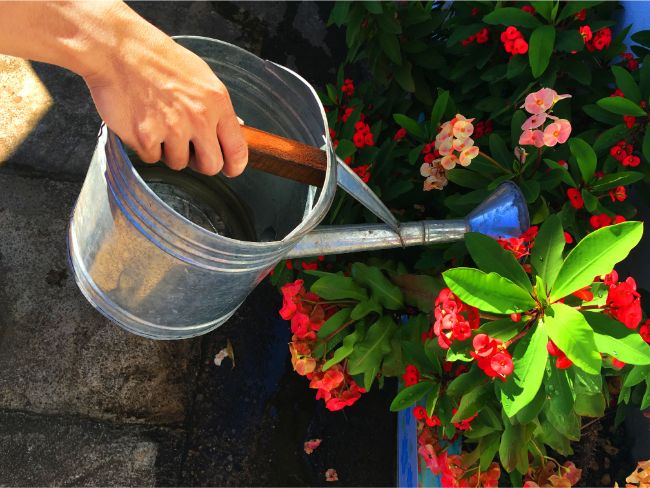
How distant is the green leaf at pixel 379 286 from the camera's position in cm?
160

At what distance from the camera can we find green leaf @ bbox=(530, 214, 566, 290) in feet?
3.98

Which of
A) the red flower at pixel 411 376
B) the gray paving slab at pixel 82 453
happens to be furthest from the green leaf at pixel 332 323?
the gray paving slab at pixel 82 453

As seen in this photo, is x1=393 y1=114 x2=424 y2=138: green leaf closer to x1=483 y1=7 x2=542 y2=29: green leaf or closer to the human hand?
x1=483 y1=7 x2=542 y2=29: green leaf

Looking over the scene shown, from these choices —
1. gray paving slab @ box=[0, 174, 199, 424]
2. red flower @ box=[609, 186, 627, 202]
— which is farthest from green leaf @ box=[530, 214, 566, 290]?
gray paving slab @ box=[0, 174, 199, 424]

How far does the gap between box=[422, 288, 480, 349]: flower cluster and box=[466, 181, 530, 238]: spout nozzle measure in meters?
0.28

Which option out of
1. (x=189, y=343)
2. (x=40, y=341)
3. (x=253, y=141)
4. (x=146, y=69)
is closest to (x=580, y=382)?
(x=253, y=141)

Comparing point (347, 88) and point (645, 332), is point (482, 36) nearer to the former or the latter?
point (347, 88)

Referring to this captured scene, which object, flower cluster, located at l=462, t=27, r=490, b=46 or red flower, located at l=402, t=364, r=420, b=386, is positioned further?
flower cluster, located at l=462, t=27, r=490, b=46

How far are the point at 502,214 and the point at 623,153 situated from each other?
0.34 m

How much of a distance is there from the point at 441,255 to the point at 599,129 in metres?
0.53

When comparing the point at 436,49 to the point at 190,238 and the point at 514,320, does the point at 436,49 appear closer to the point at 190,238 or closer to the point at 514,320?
the point at 514,320

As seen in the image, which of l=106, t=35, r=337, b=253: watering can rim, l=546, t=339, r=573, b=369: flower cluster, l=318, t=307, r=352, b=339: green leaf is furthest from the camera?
l=318, t=307, r=352, b=339: green leaf

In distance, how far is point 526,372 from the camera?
3.71 ft

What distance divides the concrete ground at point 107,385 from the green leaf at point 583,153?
1080 millimetres
